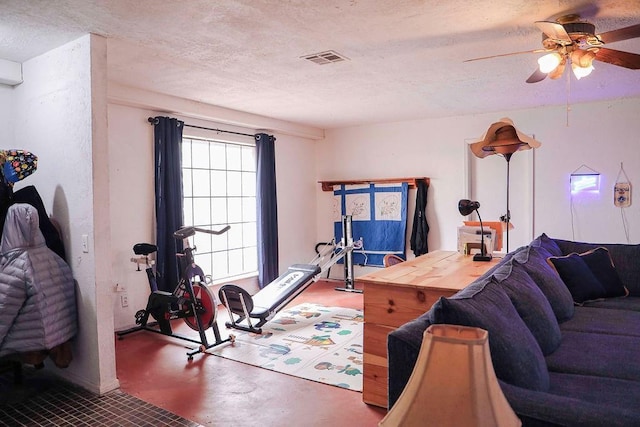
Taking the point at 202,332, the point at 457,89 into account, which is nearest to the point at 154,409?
the point at 202,332

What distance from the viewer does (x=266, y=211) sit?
20.1 ft

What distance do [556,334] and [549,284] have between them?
443mm

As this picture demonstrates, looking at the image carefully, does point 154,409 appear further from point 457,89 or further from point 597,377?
point 457,89

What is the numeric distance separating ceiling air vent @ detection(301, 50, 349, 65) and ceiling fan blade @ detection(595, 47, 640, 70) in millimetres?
1747

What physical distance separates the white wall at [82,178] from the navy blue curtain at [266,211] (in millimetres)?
3046

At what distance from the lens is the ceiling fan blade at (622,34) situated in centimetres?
232

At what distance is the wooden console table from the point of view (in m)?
2.56

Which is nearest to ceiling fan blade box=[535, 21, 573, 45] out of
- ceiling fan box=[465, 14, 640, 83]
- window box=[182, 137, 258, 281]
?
ceiling fan box=[465, 14, 640, 83]

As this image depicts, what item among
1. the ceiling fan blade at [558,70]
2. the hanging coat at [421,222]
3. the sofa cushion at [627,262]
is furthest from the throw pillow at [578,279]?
the hanging coat at [421,222]

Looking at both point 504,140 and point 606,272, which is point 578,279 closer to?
point 606,272

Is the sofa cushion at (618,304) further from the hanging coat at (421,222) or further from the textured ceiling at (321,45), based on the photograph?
the hanging coat at (421,222)

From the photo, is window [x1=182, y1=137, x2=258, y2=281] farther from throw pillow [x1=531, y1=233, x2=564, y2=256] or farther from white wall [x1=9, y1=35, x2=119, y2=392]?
throw pillow [x1=531, y1=233, x2=564, y2=256]

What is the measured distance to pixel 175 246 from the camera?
4.81 m

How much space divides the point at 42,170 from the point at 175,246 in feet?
5.59
